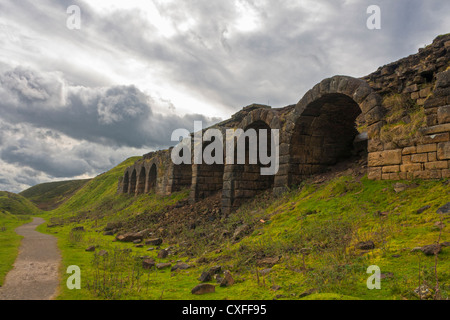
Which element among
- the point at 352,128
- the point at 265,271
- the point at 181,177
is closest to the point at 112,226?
the point at 181,177

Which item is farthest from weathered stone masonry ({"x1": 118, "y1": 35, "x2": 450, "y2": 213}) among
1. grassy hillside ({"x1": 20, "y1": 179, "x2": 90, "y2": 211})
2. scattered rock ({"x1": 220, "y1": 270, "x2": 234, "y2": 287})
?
grassy hillside ({"x1": 20, "y1": 179, "x2": 90, "y2": 211})

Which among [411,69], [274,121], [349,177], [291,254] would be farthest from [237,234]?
[411,69]

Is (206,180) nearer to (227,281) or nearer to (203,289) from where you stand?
(227,281)

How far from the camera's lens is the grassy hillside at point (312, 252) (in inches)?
131

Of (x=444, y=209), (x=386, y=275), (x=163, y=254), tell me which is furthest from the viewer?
(x=163, y=254)

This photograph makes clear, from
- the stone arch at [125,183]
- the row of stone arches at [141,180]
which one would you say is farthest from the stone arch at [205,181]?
the stone arch at [125,183]

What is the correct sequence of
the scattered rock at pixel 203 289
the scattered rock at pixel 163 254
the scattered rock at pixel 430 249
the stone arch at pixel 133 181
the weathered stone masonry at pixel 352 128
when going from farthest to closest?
1. the stone arch at pixel 133 181
2. the scattered rock at pixel 163 254
3. the weathered stone masonry at pixel 352 128
4. the scattered rock at pixel 203 289
5. the scattered rock at pixel 430 249

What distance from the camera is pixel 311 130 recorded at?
985cm

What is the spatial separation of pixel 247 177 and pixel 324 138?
11.4 feet

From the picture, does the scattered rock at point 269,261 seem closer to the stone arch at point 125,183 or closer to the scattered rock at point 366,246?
the scattered rock at point 366,246

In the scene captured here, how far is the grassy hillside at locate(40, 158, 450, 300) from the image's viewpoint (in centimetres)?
333

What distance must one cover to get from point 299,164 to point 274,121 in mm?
1942

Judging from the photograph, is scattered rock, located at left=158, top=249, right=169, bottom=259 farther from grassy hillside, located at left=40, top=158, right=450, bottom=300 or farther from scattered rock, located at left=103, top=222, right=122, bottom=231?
scattered rock, located at left=103, top=222, right=122, bottom=231
